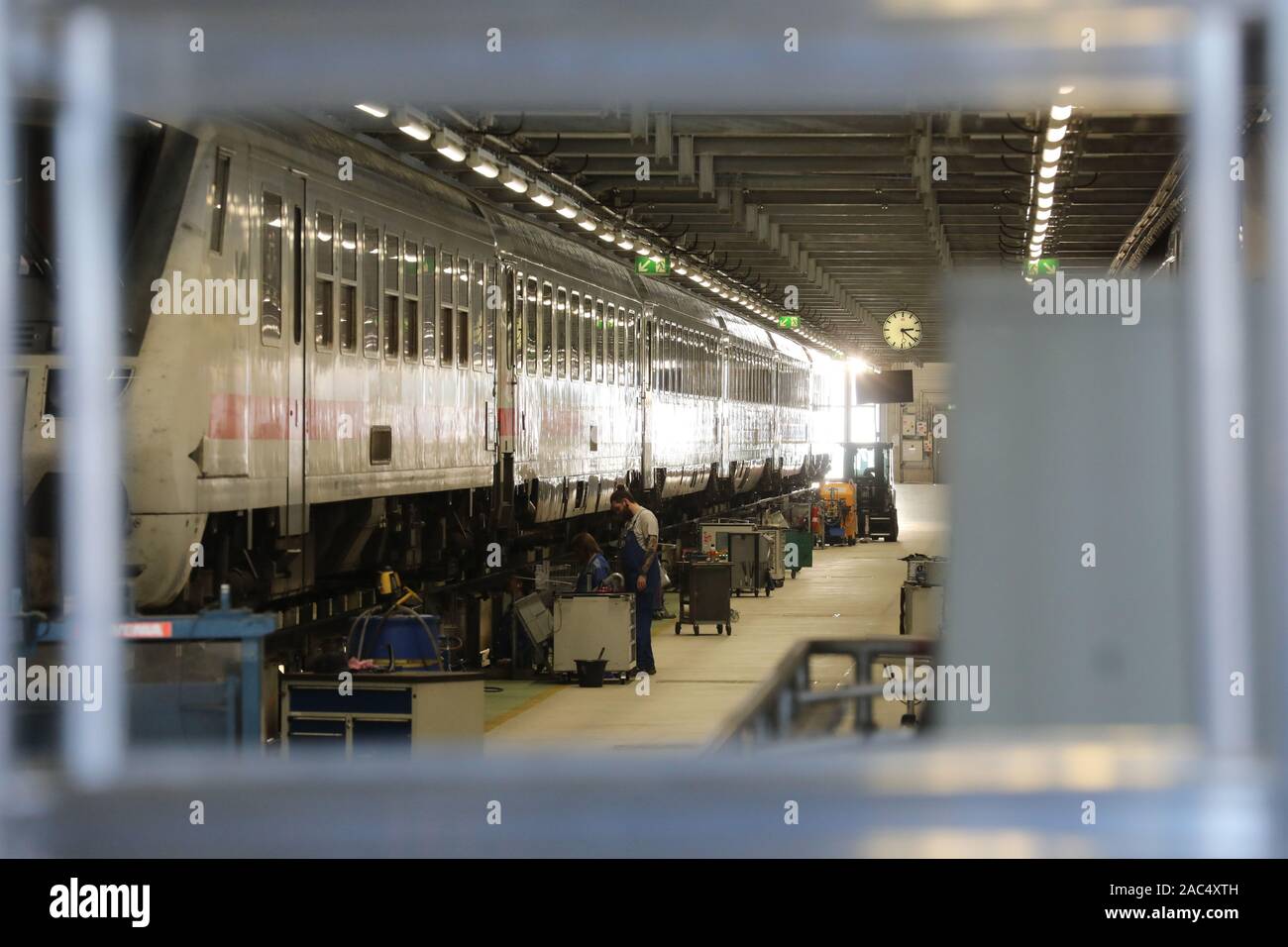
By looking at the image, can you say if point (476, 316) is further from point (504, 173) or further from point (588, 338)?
point (588, 338)

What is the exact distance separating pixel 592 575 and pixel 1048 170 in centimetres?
539

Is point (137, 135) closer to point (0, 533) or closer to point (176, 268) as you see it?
point (176, 268)

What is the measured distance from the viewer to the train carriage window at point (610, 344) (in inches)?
892

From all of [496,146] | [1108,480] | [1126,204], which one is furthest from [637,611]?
[1108,480]

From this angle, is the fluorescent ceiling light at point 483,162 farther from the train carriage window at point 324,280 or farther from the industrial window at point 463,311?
the train carriage window at point 324,280

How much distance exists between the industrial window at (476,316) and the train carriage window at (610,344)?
247 inches

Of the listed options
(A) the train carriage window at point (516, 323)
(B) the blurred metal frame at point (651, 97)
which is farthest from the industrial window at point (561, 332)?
(B) the blurred metal frame at point (651, 97)

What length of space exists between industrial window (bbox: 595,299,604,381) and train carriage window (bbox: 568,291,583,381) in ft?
3.29
